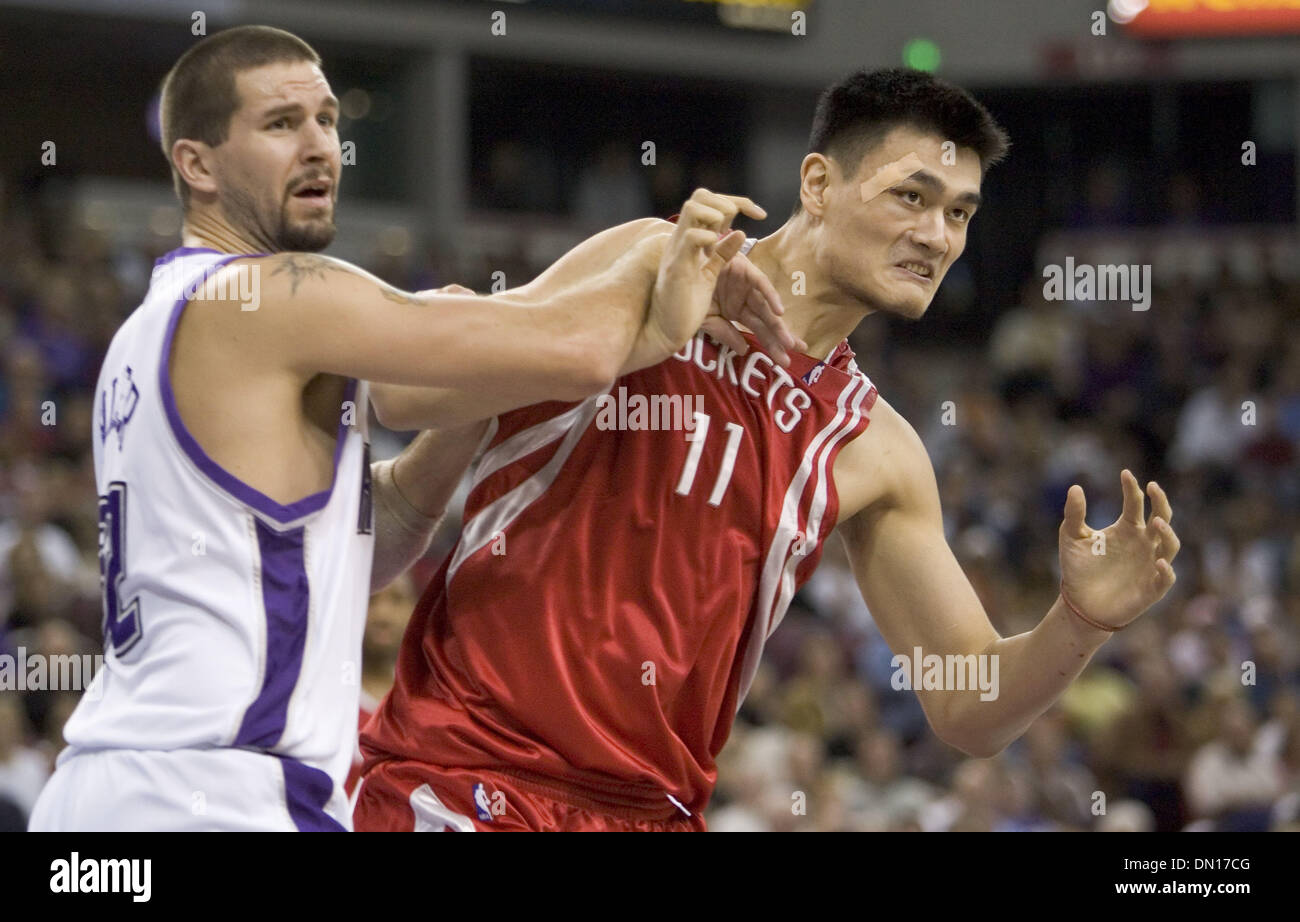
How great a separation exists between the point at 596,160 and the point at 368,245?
2806 mm

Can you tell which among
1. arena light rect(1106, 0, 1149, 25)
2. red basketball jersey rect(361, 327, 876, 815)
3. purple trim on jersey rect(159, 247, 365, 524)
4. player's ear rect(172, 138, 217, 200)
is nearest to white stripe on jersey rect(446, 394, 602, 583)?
red basketball jersey rect(361, 327, 876, 815)

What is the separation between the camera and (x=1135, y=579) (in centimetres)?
396

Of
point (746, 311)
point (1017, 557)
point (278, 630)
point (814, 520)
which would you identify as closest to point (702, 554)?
point (814, 520)

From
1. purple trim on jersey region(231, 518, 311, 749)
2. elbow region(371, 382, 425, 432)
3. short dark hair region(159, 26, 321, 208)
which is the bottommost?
purple trim on jersey region(231, 518, 311, 749)

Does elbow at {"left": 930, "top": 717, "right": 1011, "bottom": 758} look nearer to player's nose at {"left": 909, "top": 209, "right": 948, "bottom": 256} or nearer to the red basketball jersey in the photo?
the red basketball jersey

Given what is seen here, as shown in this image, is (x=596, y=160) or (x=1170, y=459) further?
(x=596, y=160)

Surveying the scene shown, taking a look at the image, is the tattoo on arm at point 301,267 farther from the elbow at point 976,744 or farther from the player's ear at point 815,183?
the elbow at point 976,744

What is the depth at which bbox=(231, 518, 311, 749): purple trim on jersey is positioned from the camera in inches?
125

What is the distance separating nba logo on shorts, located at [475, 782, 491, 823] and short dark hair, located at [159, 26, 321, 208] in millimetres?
1417

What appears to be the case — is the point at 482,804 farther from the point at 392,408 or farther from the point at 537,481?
the point at 392,408

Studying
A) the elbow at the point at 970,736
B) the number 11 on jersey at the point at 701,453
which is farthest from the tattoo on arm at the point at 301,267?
the elbow at the point at 970,736

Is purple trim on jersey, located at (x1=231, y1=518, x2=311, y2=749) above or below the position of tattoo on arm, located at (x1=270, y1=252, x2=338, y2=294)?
below
